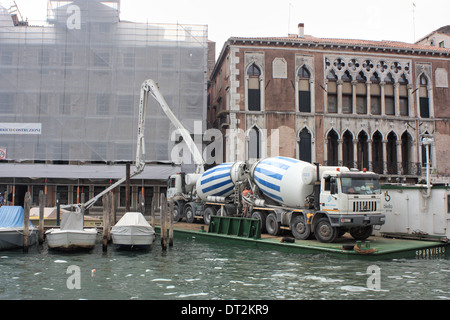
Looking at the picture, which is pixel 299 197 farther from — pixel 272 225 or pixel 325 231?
pixel 272 225

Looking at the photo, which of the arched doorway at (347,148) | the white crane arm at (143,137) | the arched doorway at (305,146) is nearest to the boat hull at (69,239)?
the white crane arm at (143,137)

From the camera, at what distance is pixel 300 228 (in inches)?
714

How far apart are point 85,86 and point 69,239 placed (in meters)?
17.9

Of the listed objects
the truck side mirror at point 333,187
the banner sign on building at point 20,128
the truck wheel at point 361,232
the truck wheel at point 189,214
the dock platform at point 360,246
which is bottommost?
the dock platform at point 360,246

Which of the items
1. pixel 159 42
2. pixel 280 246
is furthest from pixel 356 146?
pixel 280 246

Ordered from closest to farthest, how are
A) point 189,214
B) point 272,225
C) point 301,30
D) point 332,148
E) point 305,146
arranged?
point 272,225 < point 189,214 < point 305,146 < point 332,148 < point 301,30

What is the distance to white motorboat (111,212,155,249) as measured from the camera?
686 inches

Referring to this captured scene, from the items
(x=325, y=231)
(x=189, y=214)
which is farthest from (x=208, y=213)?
Answer: (x=325, y=231)

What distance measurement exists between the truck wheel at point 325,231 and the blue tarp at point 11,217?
471 inches

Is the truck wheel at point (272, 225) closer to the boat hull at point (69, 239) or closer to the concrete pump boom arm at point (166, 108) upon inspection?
the boat hull at point (69, 239)

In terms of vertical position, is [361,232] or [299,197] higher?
[299,197]

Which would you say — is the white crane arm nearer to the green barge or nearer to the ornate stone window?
the green barge

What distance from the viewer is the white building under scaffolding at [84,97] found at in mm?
31438

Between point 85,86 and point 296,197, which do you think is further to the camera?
point 85,86
